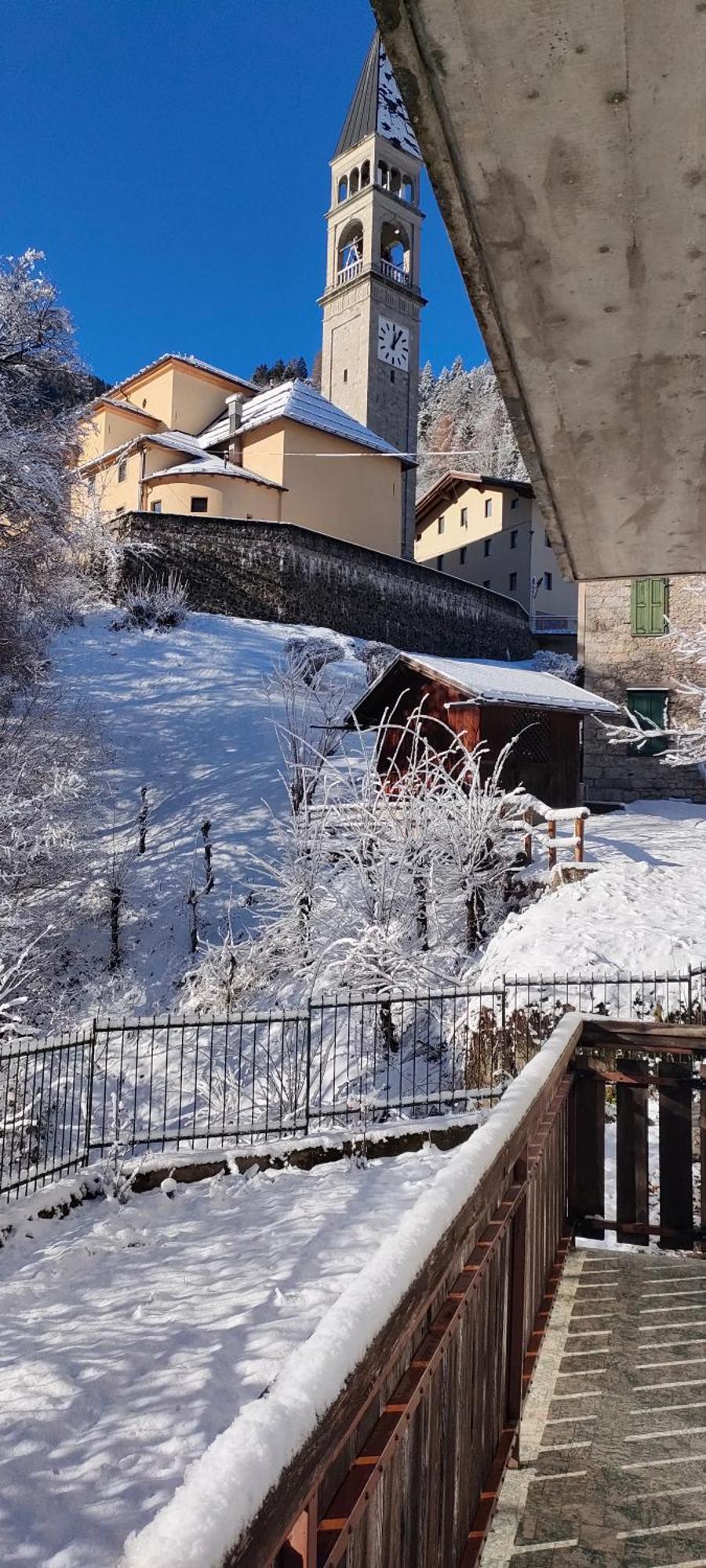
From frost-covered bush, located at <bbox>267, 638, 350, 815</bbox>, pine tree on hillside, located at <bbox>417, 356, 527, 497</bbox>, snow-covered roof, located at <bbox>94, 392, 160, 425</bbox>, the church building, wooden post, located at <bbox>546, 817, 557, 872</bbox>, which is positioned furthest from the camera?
pine tree on hillside, located at <bbox>417, 356, 527, 497</bbox>

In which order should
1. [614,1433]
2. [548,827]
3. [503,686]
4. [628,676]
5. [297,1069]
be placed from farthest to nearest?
[628,676]
[503,686]
[548,827]
[297,1069]
[614,1433]

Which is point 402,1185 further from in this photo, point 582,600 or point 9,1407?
point 582,600

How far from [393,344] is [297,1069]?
5114 centimetres

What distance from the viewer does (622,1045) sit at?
460cm

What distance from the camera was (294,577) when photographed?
34844 millimetres

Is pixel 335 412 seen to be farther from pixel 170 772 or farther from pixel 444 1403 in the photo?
pixel 444 1403

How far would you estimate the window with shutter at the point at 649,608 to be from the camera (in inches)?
1009

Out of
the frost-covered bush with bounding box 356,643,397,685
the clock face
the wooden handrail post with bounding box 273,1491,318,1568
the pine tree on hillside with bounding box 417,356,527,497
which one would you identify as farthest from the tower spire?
the wooden handrail post with bounding box 273,1491,318,1568

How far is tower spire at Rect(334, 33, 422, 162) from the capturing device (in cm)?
5406

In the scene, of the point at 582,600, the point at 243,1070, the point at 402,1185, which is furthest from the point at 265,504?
the point at 402,1185

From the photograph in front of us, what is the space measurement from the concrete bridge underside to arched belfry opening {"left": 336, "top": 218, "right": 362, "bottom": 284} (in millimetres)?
57746

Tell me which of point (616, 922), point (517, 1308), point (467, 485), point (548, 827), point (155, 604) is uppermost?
point (467, 485)

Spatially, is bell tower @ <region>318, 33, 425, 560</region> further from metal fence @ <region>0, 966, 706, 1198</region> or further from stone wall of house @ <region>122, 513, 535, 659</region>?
metal fence @ <region>0, 966, 706, 1198</region>

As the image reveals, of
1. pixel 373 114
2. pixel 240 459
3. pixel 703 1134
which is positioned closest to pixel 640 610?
pixel 240 459
